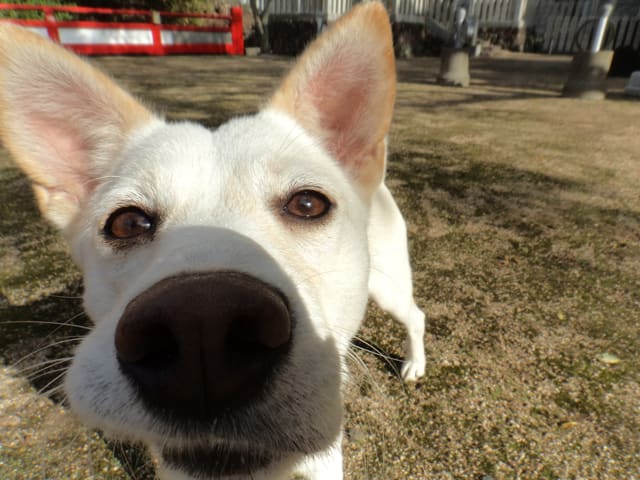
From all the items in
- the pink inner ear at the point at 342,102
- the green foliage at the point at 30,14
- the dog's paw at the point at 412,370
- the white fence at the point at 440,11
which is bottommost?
the dog's paw at the point at 412,370

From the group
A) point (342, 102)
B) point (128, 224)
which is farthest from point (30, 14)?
point (128, 224)

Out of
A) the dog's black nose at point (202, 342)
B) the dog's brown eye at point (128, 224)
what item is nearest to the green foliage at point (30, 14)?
the dog's brown eye at point (128, 224)

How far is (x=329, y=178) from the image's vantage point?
5.85ft

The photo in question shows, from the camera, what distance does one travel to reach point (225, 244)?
3.80 ft

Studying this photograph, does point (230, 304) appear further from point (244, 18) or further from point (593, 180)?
point (244, 18)

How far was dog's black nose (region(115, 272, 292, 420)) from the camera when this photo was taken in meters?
0.82

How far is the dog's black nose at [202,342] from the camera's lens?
2.68ft

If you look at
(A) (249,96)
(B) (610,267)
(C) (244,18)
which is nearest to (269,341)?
(B) (610,267)

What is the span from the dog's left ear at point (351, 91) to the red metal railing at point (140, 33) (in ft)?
60.1

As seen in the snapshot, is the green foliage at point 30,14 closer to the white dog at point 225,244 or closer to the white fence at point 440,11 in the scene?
the white fence at point 440,11

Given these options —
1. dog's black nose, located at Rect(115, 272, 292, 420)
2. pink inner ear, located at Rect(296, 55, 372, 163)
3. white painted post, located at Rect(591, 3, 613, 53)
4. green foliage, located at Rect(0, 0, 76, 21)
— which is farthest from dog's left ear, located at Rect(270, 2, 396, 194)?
green foliage, located at Rect(0, 0, 76, 21)

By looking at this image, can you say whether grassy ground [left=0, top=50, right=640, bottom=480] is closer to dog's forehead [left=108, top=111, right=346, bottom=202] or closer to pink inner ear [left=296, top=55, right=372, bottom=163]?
dog's forehead [left=108, top=111, right=346, bottom=202]

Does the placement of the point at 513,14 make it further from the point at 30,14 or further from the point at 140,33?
the point at 30,14

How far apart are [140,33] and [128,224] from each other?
70.6 feet
